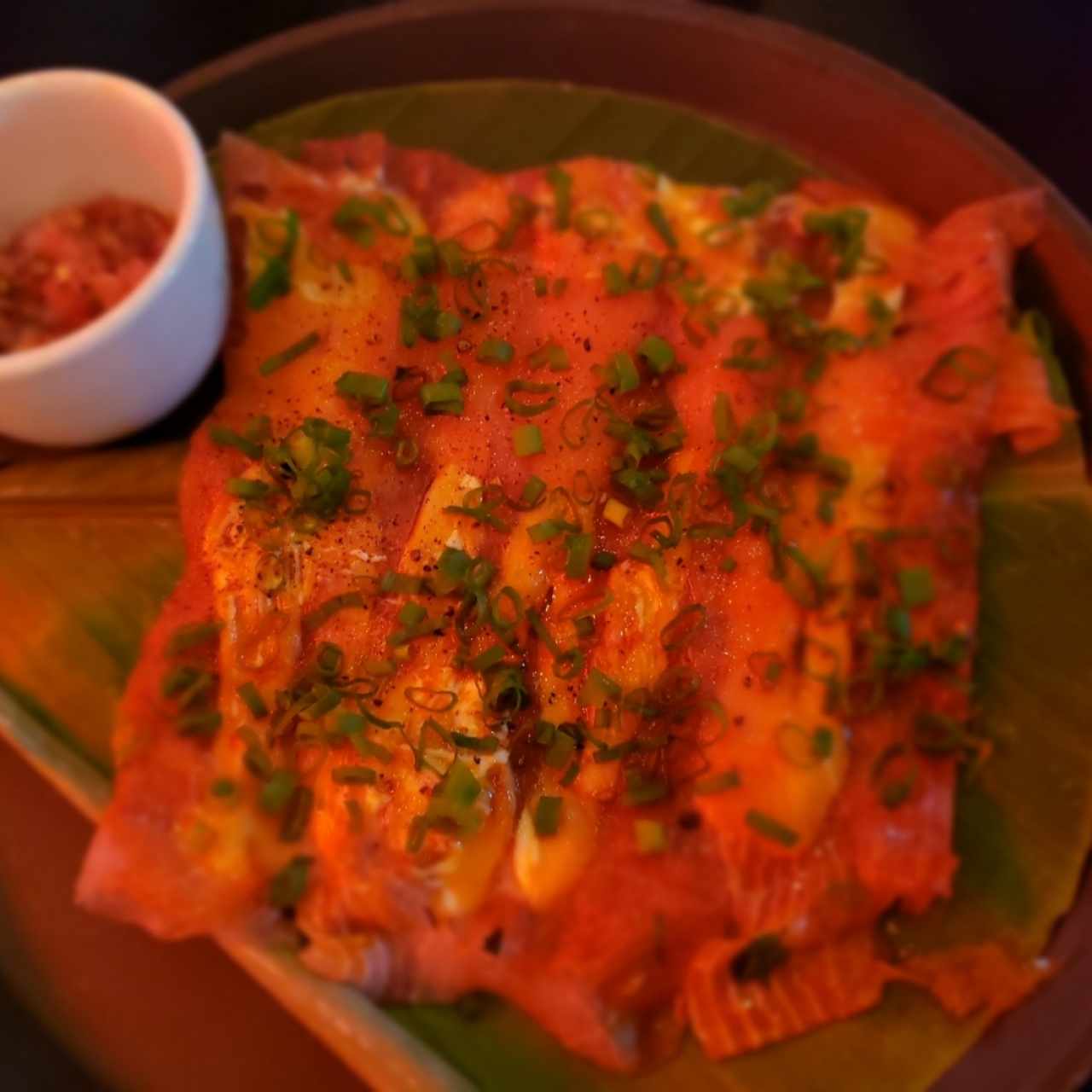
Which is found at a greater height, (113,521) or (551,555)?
(551,555)

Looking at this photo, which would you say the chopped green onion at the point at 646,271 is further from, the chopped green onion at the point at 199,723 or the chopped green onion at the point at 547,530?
the chopped green onion at the point at 199,723

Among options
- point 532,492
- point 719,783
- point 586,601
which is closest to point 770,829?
point 719,783

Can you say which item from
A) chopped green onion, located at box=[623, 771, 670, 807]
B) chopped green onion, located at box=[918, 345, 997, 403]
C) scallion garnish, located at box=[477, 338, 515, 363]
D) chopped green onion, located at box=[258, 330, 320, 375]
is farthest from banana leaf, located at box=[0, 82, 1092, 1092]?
scallion garnish, located at box=[477, 338, 515, 363]

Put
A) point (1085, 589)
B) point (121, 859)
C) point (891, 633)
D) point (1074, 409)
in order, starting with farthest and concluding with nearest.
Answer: point (1074, 409) → point (1085, 589) → point (891, 633) → point (121, 859)

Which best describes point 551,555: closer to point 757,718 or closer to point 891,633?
point 757,718

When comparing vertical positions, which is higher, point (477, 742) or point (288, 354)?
point (288, 354)

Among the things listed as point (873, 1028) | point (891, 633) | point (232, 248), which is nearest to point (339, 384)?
point (232, 248)

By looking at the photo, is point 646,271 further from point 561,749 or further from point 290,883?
point 290,883
